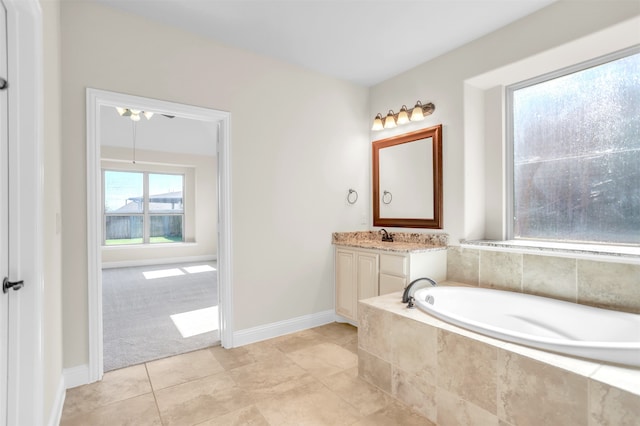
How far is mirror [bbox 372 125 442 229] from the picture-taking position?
306 centimetres

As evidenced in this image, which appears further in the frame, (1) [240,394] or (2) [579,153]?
(2) [579,153]

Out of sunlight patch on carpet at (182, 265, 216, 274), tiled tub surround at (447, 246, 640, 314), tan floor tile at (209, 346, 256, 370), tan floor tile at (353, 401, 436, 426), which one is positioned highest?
tiled tub surround at (447, 246, 640, 314)

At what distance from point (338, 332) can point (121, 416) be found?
1854 millimetres

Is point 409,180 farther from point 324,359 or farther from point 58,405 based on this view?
point 58,405

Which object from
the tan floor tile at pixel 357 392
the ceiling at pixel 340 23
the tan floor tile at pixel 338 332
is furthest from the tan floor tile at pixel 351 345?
the ceiling at pixel 340 23

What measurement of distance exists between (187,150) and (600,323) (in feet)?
23.7

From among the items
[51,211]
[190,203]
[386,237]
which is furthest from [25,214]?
[190,203]

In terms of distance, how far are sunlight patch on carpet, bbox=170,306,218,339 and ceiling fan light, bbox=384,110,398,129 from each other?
8.90 feet

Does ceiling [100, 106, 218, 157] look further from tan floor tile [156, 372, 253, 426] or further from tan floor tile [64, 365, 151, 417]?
tan floor tile [156, 372, 253, 426]

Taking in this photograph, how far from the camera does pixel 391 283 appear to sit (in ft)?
9.21

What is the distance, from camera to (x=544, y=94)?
2686mm

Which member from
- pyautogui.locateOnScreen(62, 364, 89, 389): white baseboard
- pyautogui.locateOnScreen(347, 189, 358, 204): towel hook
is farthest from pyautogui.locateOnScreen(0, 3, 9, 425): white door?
pyautogui.locateOnScreen(347, 189, 358, 204): towel hook

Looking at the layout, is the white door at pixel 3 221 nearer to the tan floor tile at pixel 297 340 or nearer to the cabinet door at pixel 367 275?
the tan floor tile at pixel 297 340

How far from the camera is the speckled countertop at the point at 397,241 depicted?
2.88 m
